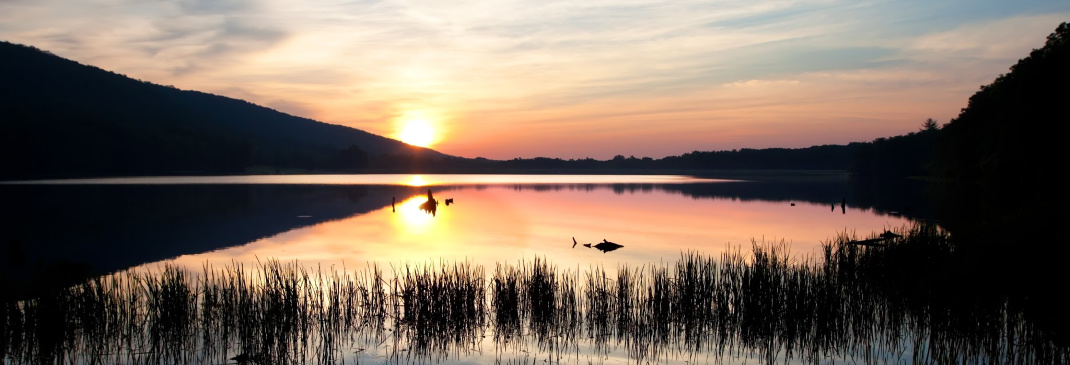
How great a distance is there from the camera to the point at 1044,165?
40938 mm

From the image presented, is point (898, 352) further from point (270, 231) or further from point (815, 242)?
point (270, 231)

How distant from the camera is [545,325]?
1331 centimetres

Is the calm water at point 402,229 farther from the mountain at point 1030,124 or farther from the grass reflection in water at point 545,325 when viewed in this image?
the mountain at point 1030,124

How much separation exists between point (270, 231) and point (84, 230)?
8.76 m

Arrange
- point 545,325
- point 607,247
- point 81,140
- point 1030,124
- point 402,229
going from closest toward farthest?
1. point 545,325
2. point 607,247
3. point 402,229
4. point 1030,124
5. point 81,140

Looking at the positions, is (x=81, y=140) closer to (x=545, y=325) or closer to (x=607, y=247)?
(x=607, y=247)

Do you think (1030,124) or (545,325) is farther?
(1030,124)

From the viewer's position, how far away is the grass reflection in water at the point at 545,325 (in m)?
11.2

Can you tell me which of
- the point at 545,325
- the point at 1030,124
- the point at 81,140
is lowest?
the point at 545,325

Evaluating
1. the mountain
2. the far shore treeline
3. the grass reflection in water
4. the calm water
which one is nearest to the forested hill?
the far shore treeline

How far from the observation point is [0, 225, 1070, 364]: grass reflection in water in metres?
11.2

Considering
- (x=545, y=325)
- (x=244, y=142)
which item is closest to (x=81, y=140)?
(x=244, y=142)

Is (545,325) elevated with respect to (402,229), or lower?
elevated

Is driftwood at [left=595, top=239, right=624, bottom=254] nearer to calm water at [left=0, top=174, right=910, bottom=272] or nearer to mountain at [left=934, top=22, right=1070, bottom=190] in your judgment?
calm water at [left=0, top=174, right=910, bottom=272]
